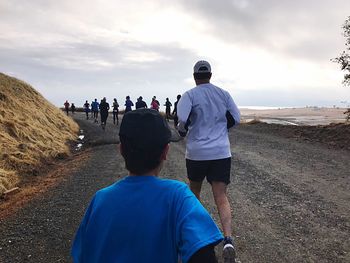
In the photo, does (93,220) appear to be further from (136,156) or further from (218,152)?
(218,152)

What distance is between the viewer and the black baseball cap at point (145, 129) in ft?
6.57

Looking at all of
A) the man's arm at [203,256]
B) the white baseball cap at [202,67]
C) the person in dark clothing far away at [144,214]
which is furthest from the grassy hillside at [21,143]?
the man's arm at [203,256]

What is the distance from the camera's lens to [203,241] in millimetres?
1740

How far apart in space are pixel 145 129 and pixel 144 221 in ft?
1.40

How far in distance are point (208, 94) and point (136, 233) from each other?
3.17m

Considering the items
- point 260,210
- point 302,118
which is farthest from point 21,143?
point 302,118

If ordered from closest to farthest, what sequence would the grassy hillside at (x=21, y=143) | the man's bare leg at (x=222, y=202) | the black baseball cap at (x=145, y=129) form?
the black baseball cap at (x=145, y=129), the man's bare leg at (x=222, y=202), the grassy hillside at (x=21, y=143)

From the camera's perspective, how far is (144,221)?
1.92 meters

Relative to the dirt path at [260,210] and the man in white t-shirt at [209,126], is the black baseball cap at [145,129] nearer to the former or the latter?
the man in white t-shirt at [209,126]

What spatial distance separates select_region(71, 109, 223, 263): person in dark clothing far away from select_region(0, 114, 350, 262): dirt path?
3794 millimetres

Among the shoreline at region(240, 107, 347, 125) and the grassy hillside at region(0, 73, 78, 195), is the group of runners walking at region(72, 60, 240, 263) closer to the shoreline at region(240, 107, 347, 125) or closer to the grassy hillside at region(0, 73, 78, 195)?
the grassy hillside at region(0, 73, 78, 195)

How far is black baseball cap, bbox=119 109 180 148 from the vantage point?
2.00m

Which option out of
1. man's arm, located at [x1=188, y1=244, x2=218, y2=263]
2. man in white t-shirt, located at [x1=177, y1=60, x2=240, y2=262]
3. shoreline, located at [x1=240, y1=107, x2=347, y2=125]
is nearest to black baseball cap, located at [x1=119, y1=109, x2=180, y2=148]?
man's arm, located at [x1=188, y1=244, x2=218, y2=263]

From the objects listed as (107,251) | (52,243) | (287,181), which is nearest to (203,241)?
(107,251)
